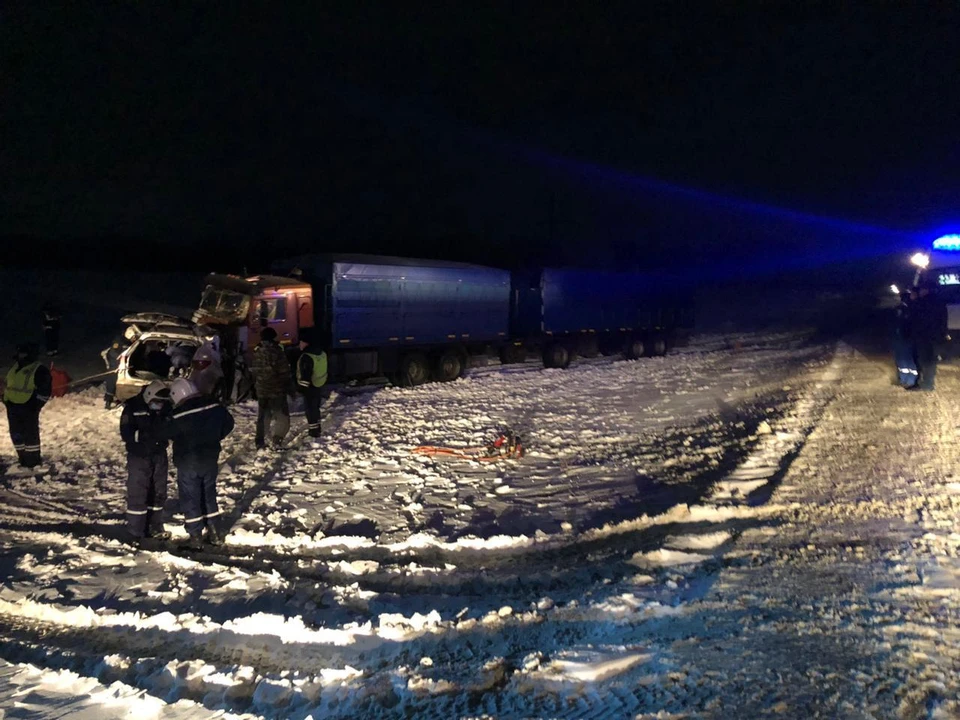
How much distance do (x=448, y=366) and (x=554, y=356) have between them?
5200 millimetres

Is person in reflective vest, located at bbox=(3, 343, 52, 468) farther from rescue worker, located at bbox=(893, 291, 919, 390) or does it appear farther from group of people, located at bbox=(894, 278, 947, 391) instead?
rescue worker, located at bbox=(893, 291, 919, 390)

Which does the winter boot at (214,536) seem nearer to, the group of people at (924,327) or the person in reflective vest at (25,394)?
the person in reflective vest at (25,394)

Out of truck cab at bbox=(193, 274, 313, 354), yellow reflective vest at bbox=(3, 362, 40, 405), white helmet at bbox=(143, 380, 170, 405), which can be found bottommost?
yellow reflective vest at bbox=(3, 362, 40, 405)

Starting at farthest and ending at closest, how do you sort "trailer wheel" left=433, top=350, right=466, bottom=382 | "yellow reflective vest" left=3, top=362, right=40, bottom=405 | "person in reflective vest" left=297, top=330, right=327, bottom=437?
"trailer wheel" left=433, top=350, right=466, bottom=382
"person in reflective vest" left=297, top=330, right=327, bottom=437
"yellow reflective vest" left=3, top=362, right=40, bottom=405

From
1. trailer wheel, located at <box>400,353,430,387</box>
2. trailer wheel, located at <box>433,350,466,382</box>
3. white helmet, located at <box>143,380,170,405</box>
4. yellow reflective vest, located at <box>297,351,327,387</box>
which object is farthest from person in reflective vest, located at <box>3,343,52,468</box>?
trailer wheel, located at <box>433,350,466,382</box>

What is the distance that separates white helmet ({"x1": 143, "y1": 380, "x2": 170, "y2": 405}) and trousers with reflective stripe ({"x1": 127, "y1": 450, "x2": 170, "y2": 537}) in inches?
19.4

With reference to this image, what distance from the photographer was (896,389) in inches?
547

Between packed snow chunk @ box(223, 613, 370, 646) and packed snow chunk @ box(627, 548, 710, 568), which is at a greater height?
packed snow chunk @ box(627, 548, 710, 568)

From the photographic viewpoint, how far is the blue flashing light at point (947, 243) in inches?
850

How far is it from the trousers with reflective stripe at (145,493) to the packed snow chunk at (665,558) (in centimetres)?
408

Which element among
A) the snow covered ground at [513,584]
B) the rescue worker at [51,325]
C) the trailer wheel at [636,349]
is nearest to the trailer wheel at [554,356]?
the trailer wheel at [636,349]

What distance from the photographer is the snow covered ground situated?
12.6 ft

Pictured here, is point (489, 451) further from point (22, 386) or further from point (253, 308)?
point (253, 308)

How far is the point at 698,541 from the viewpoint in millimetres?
6117
